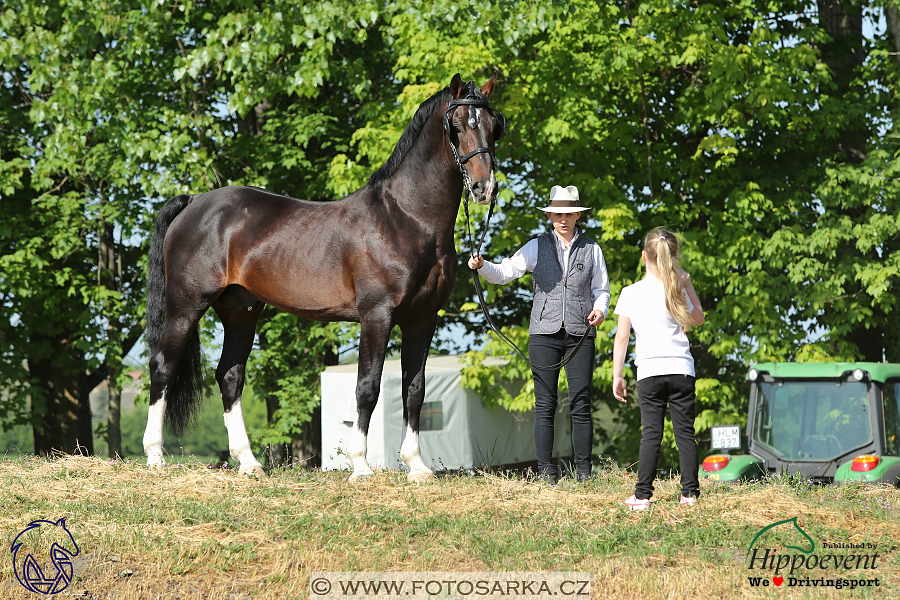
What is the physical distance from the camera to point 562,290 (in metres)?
5.47

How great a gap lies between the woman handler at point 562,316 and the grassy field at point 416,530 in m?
0.33

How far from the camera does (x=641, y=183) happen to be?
12.5 m

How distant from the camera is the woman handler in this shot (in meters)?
5.44

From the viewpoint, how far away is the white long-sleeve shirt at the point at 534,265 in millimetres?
5535

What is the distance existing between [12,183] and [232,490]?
1023 cm

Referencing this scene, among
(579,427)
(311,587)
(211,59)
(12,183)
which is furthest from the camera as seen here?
(12,183)

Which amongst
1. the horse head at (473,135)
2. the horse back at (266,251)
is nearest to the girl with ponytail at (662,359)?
the horse head at (473,135)

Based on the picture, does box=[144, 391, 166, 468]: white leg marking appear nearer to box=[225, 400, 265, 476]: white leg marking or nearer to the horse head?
box=[225, 400, 265, 476]: white leg marking

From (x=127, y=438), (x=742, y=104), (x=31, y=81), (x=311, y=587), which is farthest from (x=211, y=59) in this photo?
(x=127, y=438)

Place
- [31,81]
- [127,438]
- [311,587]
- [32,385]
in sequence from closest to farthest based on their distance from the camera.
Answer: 1. [311,587]
2. [31,81]
3. [32,385]
4. [127,438]

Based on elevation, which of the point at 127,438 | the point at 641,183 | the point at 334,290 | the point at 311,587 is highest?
the point at 641,183

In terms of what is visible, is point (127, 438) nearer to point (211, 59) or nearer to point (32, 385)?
point (32, 385)

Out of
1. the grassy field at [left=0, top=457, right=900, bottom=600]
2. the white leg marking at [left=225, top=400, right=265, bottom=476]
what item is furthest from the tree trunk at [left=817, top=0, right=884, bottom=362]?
the white leg marking at [left=225, top=400, right=265, bottom=476]

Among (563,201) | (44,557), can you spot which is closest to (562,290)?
(563,201)
